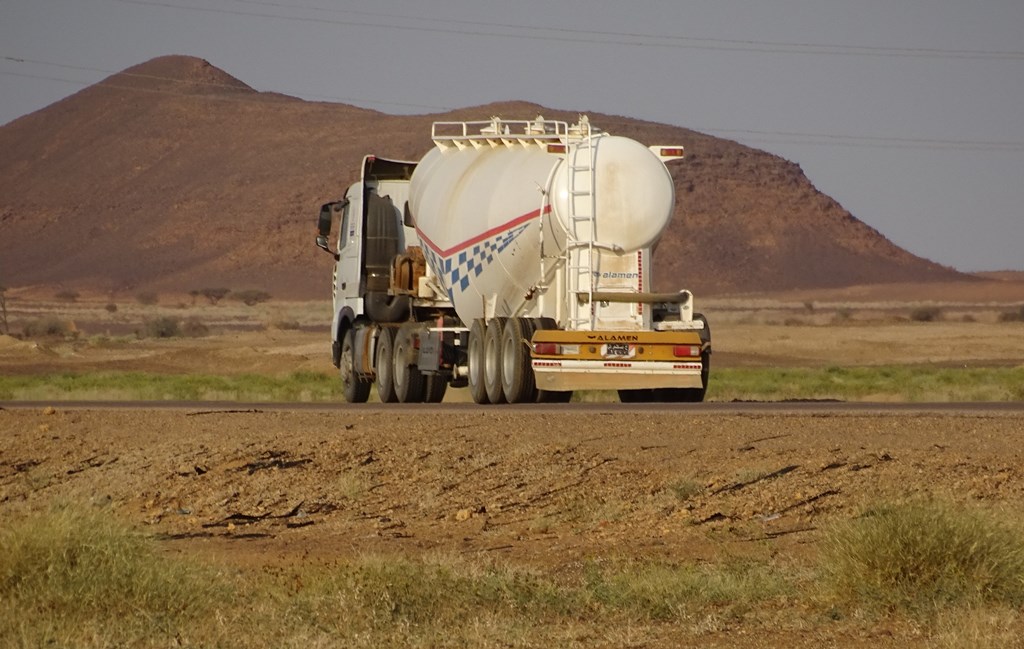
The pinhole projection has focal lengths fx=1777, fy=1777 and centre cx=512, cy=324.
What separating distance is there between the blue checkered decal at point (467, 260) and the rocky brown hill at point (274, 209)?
117 meters

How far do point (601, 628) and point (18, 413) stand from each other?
17.0 metres

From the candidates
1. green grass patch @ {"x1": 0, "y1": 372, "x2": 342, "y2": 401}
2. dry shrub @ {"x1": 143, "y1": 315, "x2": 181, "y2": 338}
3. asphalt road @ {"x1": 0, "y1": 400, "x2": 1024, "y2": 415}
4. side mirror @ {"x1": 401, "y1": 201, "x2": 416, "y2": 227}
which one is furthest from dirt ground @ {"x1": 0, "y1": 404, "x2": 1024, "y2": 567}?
dry shrub @ {"x1": 143, "y1": 315, "x2": 181, "y2": 338}

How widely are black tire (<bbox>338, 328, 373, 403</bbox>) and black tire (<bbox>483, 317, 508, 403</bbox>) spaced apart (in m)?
5.72

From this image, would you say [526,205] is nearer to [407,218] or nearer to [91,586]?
[407,218]

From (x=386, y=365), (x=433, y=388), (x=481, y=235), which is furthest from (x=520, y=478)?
(x=386, y=365)

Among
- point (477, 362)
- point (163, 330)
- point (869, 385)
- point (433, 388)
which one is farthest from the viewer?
point (163, 330)

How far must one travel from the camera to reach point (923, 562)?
37.4ft

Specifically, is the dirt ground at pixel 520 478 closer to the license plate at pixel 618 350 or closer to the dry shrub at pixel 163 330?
the license plate at pixel 618 350

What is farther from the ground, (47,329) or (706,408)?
(706,408)

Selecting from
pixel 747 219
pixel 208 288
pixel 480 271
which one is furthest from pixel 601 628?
pixel 747 219

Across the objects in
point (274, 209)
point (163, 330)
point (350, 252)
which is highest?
point (274, 209)

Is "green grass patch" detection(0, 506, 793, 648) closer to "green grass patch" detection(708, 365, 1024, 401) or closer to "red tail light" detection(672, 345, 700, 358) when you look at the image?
"red tail light" detection(672, 345, 700, 358)

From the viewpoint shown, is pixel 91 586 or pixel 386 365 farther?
pixel 386 365

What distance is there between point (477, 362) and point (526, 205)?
287cm
